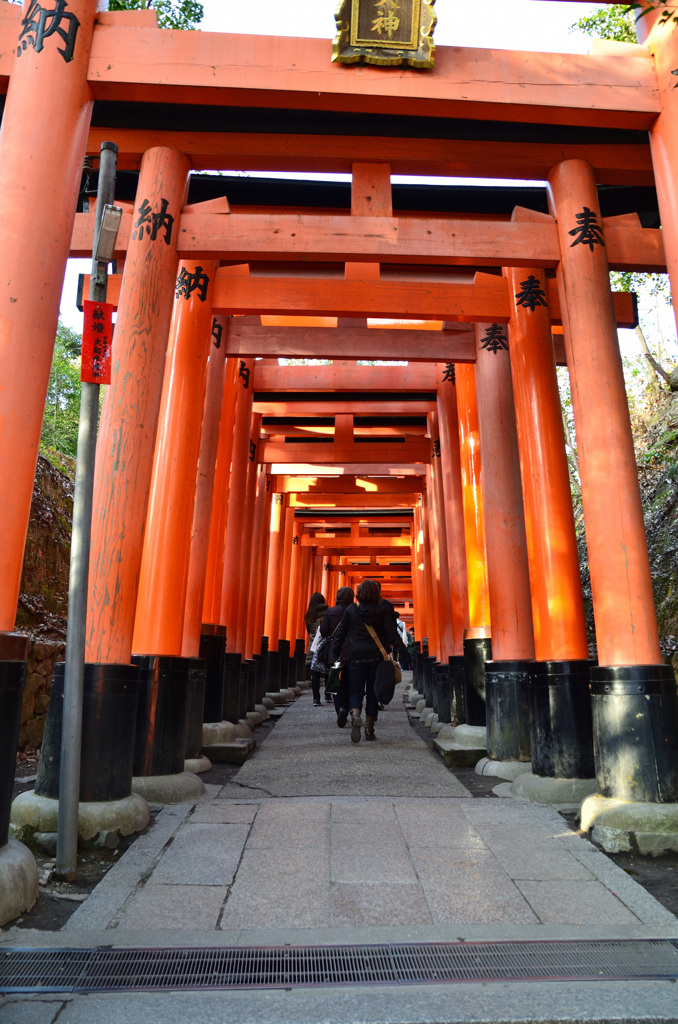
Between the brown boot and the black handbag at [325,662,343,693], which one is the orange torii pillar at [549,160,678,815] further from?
the black handbag at [325,662,343,693]

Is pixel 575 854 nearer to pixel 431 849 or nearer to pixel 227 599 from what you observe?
pixel 431 849

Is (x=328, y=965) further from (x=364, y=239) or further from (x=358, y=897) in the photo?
(x=364, y=239)

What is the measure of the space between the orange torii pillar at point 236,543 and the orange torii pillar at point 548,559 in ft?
12.8

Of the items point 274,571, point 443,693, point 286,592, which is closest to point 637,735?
point 443,693

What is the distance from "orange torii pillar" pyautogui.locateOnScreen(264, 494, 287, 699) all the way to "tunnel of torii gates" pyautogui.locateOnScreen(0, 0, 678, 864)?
22.6ft

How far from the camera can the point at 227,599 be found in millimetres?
8859

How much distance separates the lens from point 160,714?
486 cm

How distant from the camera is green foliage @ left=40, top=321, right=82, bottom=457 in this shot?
15.9m

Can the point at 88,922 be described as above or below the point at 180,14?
below

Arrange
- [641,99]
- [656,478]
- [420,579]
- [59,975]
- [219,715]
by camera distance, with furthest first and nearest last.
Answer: [420,579] < [656,478] < [219,715] < [641,99] < [59,975]

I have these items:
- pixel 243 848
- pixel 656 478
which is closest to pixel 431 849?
pixel 243 848

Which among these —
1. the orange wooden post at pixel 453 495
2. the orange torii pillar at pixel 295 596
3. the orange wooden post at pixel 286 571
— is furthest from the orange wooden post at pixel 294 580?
the orange wooden post at pixel 453 495

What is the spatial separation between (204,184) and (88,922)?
5832 mm

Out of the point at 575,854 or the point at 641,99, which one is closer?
the point at 575,854
